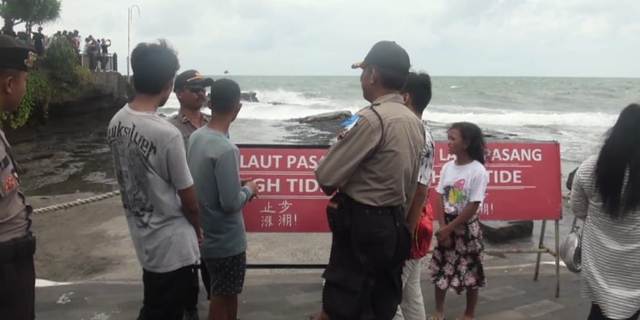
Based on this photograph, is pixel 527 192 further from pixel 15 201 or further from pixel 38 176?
pixel 38 176

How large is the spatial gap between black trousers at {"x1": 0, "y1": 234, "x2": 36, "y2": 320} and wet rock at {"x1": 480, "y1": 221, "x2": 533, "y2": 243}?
5384 mm

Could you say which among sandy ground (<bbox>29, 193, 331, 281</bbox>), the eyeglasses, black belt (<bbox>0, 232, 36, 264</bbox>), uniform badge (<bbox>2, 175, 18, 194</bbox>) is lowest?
sandy ground (<bbox>29, 193, 331, 281</bbox>)

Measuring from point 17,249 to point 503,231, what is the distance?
18.9ft

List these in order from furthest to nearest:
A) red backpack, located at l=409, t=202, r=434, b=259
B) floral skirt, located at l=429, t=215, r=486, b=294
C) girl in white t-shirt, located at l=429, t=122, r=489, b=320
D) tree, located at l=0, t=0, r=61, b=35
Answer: tree, located at l=0, t=0, r=61, b=35 → floral skirt, located at l=429, t=215, r=486, b=294 → girl in white t-shirt, located at l=429, t=122, r=489, b=320 → red backpack, located at l=409, t=202, r=434, b=259

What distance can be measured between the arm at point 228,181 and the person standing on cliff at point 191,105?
0.94 m

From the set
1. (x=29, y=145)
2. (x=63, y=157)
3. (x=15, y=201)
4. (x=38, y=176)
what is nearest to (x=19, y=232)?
(x=15, y=201)

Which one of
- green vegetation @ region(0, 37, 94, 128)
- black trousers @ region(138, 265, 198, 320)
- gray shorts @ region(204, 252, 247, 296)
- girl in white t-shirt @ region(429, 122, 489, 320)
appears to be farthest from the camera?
green vegetation @ region(0, 37, 94, 128)

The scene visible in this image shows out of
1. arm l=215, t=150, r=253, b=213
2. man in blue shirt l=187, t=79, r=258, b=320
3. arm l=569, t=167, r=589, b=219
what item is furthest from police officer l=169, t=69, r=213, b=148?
arm l=569, t=167, r=589, b=219

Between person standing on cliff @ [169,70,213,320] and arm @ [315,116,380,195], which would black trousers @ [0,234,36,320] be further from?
person standing on cliff @ [169,70,213,320]

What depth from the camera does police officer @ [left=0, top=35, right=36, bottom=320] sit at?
2.23 meters

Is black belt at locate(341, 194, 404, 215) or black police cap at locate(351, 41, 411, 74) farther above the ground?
black police cap at locate(351, 41, 411, 74)

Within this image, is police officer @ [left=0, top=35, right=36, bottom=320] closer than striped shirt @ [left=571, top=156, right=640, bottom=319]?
Yes

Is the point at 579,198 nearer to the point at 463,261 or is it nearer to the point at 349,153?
the point at 463,261

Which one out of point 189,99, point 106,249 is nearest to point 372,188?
point 189,99
